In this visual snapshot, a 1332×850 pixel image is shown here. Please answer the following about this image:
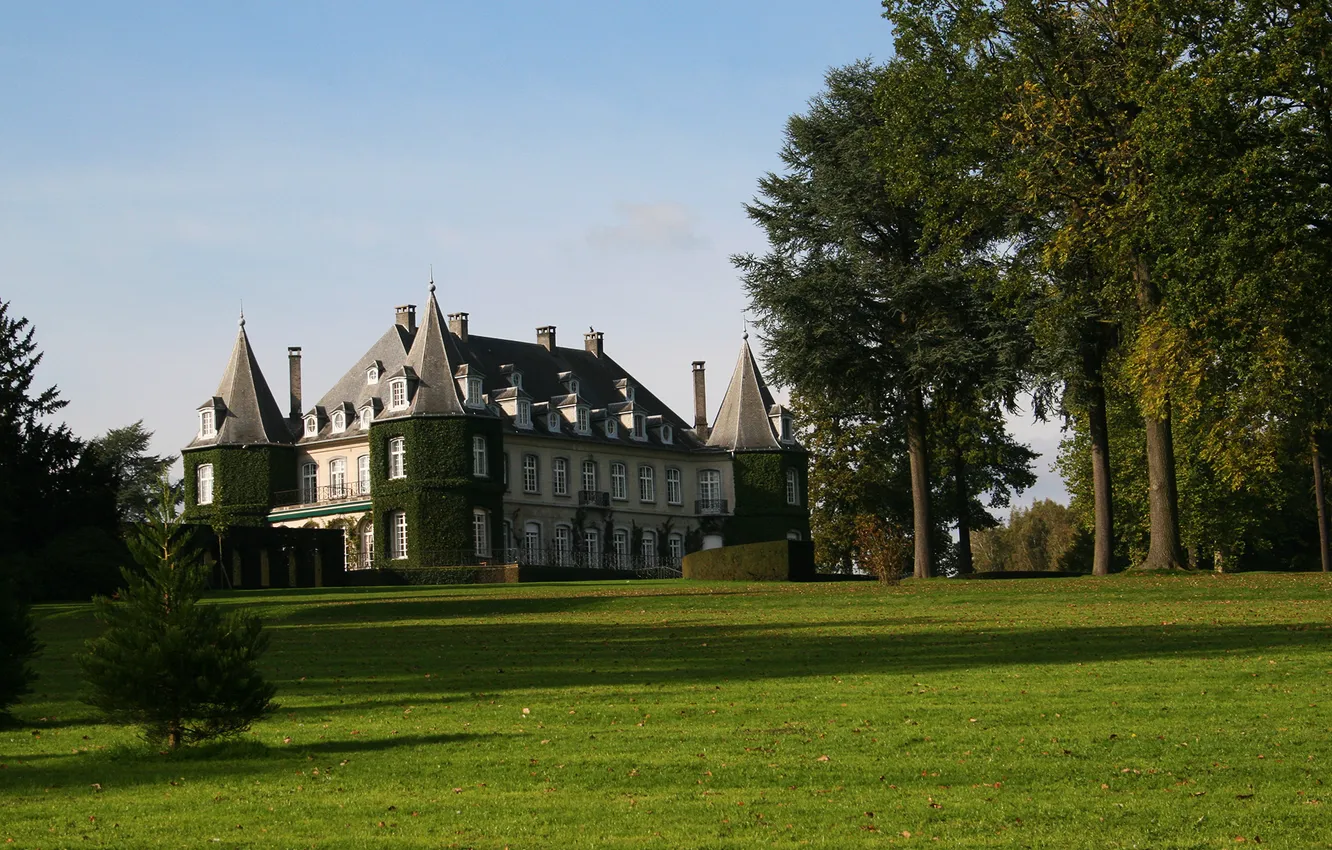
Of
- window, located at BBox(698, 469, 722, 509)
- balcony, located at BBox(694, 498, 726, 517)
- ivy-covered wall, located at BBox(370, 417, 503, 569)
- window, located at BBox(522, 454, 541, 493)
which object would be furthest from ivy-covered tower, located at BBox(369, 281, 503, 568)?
window, located at BBox(698, 469, 722, 509)

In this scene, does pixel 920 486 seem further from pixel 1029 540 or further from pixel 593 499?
→ pixel 1029 540

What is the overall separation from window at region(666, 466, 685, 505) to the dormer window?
14.7 meters

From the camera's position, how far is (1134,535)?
62.0 meters

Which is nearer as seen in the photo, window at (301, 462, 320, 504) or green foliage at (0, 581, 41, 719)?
green foliage at (0, 581, 41, 719)

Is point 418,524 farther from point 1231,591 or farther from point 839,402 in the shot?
point 1231,591

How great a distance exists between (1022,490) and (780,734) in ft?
182

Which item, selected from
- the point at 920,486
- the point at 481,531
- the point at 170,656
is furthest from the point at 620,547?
the point at 170,656

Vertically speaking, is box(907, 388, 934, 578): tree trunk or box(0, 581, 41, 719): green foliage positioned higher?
box(907, 388, 934, 578): tree trunk

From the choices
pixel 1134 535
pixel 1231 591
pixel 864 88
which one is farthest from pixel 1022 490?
pixel 1231 591

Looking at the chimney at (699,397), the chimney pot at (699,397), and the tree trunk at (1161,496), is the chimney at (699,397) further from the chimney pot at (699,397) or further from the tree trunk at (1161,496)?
the tree trunk at (1161,496)

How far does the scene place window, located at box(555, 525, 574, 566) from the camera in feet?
221

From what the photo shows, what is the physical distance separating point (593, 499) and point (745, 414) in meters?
8.01

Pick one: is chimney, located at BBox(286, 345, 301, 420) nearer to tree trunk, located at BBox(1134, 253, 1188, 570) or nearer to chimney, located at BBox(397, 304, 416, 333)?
chimney, located at BBox(397, 304, 416, 333)

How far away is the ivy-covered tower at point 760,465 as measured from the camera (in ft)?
232
